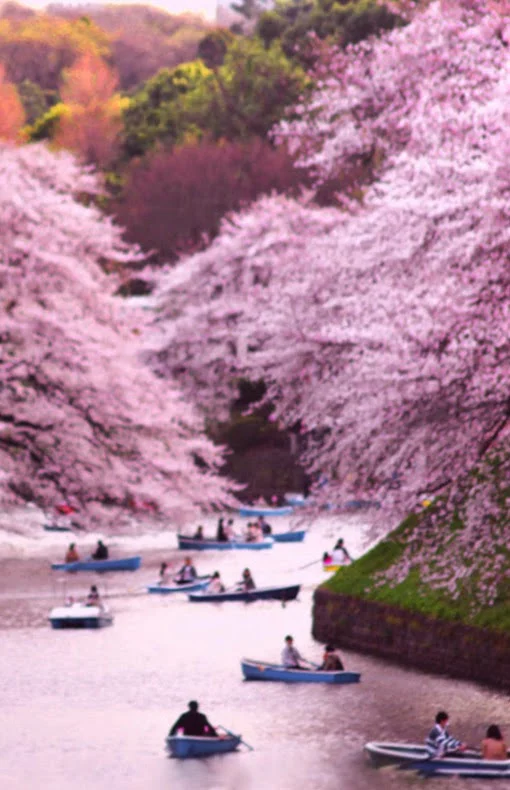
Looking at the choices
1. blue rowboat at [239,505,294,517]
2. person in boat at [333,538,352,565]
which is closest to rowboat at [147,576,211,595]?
person in boat at [333,538,352,565]

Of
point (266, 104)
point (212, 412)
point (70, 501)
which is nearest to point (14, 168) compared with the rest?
point (70, 501)

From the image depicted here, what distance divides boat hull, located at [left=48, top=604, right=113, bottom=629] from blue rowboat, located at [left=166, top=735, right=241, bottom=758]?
16931 millimetres

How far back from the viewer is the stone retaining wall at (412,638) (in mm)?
34406

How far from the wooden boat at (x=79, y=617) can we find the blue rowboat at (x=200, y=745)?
16932 millimetres

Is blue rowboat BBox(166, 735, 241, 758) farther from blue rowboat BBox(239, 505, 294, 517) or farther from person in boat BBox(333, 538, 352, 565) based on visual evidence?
blue rowboat BBox(239, 505, 294, 517)

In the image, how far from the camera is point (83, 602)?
168 feet

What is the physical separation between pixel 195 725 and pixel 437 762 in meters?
4.92

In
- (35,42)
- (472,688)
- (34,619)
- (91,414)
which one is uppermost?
(35,42)

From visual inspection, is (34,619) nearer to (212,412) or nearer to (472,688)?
(472,688)

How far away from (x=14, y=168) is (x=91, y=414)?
8.20 metres

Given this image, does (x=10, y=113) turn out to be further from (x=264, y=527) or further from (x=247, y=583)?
(x=247, y=583)

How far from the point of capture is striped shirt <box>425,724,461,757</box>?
91.1 ft

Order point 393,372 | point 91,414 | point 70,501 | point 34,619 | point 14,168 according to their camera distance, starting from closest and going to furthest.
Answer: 1. point 393,372
2. point 70,501
3. point 91,414
4. point 14,168
5. point 34,619

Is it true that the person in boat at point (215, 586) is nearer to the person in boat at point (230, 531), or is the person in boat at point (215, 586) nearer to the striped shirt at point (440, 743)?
the person in boat at point (230, 531)
